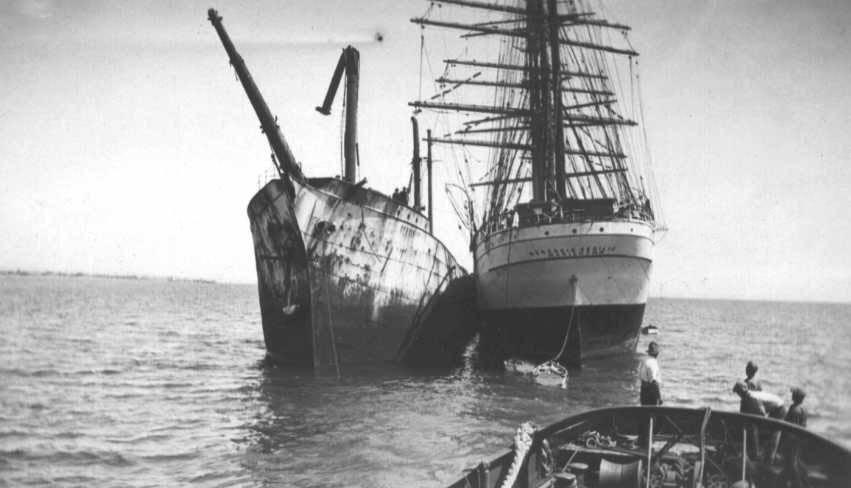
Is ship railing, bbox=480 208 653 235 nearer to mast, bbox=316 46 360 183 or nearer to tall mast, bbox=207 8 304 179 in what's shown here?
mast, bbox=316 46 360 183

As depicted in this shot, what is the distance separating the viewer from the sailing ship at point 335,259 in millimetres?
14703

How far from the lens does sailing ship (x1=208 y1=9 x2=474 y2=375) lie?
1470 cm

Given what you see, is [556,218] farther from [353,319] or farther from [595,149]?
[595,149]

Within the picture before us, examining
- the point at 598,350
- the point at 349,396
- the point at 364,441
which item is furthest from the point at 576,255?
the point at 364,441

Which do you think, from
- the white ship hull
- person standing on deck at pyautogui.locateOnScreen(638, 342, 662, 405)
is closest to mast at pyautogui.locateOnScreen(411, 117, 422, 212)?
the white ship hull

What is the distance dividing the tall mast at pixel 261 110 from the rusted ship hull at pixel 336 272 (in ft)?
1.74

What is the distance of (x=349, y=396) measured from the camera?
1307 cm

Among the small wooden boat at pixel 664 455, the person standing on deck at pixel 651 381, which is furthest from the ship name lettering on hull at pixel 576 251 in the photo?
the small wooden boat at pixel 664 455

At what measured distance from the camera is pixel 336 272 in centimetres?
1522

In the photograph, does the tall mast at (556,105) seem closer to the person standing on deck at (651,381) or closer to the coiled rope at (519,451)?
the person standing on deck at (651,381)

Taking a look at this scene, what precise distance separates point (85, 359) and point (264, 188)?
35.1 ft

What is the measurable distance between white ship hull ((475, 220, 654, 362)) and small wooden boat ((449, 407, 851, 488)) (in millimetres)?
11466

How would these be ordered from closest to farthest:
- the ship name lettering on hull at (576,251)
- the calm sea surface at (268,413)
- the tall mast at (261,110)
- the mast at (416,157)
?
the calm sea surface at (268,413) → the tall mast at (261,110) → the ship name lettering on hull at (576,251) → the mast at (416,157)

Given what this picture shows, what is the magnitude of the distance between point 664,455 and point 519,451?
1684mm
